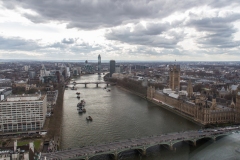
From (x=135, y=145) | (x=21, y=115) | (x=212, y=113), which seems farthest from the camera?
(x=212, y=113)

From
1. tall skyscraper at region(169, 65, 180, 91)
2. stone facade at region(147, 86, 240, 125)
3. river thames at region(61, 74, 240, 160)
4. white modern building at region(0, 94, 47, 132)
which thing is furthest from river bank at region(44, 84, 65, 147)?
tall skyscraper at region(169, 65, 180, 91)

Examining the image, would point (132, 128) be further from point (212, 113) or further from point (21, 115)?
point (21, 115)

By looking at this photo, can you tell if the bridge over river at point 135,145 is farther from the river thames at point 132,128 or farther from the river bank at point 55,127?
the river bank at point 55,127

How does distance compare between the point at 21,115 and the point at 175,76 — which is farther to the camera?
the point at 175,76

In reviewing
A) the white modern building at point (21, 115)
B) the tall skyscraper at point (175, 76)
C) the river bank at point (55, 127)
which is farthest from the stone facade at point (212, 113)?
the white modern building at point (21, 115)

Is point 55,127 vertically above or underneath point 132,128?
above

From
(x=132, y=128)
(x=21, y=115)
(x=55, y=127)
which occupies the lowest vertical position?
(x=132, y=128)

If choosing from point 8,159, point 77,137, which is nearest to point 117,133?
point 77,137

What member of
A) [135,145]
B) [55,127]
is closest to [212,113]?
[135,145]
